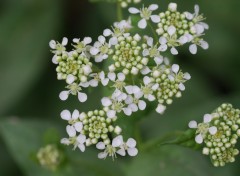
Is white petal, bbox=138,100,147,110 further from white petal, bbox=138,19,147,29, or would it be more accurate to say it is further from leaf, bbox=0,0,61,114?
leaf, bbox=0,0,61,114

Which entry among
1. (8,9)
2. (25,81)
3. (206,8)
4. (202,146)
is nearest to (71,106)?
(25,81)

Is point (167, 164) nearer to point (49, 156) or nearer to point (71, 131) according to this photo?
point (49, 156)

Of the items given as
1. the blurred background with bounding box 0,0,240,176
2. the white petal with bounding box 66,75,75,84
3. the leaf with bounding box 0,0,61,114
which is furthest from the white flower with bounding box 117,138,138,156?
the leaf with bounding box 0,0,61,114

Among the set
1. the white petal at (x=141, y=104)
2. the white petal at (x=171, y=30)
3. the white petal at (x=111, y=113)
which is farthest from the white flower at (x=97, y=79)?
the white petal at (x=171, y=30)

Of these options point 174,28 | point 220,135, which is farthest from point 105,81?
point 220,135

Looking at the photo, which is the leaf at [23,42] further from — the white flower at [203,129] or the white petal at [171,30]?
the white flower at [203,129]

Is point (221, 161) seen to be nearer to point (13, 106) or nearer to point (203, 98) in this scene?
point (203, 98)
